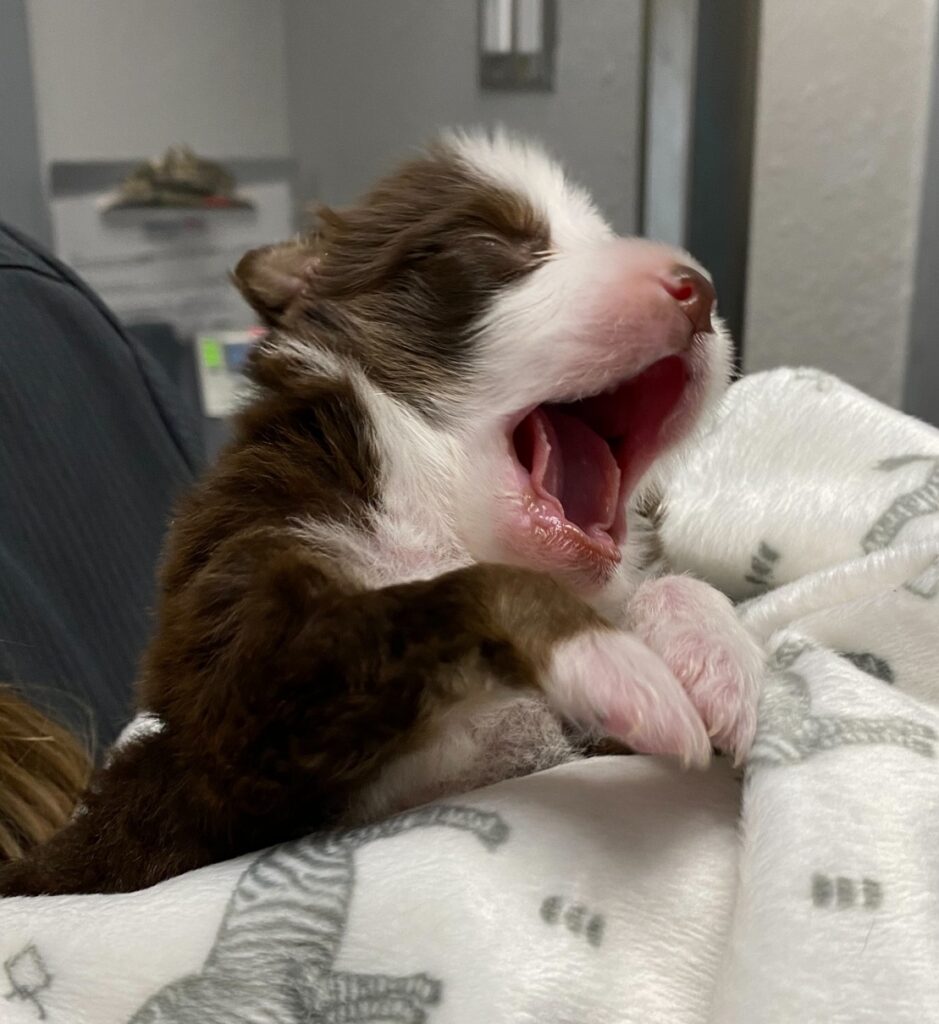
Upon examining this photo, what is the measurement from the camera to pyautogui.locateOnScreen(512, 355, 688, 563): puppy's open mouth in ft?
3.33

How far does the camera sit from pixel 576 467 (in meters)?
1.06

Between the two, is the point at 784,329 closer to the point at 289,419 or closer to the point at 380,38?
the point at 380,38

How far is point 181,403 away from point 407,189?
882 mm

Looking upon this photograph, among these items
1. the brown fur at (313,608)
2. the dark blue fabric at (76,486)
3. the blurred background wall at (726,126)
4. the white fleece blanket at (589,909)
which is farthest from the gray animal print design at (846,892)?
the blurred background wall at (726,126)

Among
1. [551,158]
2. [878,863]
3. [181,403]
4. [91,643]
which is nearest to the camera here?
[878,863]

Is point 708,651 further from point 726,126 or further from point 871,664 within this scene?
point 726,126

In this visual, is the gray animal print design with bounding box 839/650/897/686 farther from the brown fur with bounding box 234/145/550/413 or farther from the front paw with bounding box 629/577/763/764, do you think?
the brown fur with bounding box 234/145/550/413

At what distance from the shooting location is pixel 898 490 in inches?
44.6

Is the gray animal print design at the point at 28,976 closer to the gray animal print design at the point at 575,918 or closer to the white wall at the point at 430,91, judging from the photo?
the gray animal print design at the point at 575,918

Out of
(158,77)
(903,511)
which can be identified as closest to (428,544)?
(903,511)

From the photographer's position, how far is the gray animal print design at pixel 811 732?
0.76m

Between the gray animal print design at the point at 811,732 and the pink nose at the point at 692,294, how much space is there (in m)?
0.36

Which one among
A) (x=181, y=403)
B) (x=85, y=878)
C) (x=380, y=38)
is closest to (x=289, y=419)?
(x=85, y=878)

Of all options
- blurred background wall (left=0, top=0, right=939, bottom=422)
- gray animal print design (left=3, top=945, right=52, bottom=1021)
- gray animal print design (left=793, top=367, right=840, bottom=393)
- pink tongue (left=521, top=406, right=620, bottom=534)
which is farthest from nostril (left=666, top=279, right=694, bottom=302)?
blurred background wall (left=0, top=0, right=939, bottom=422)
